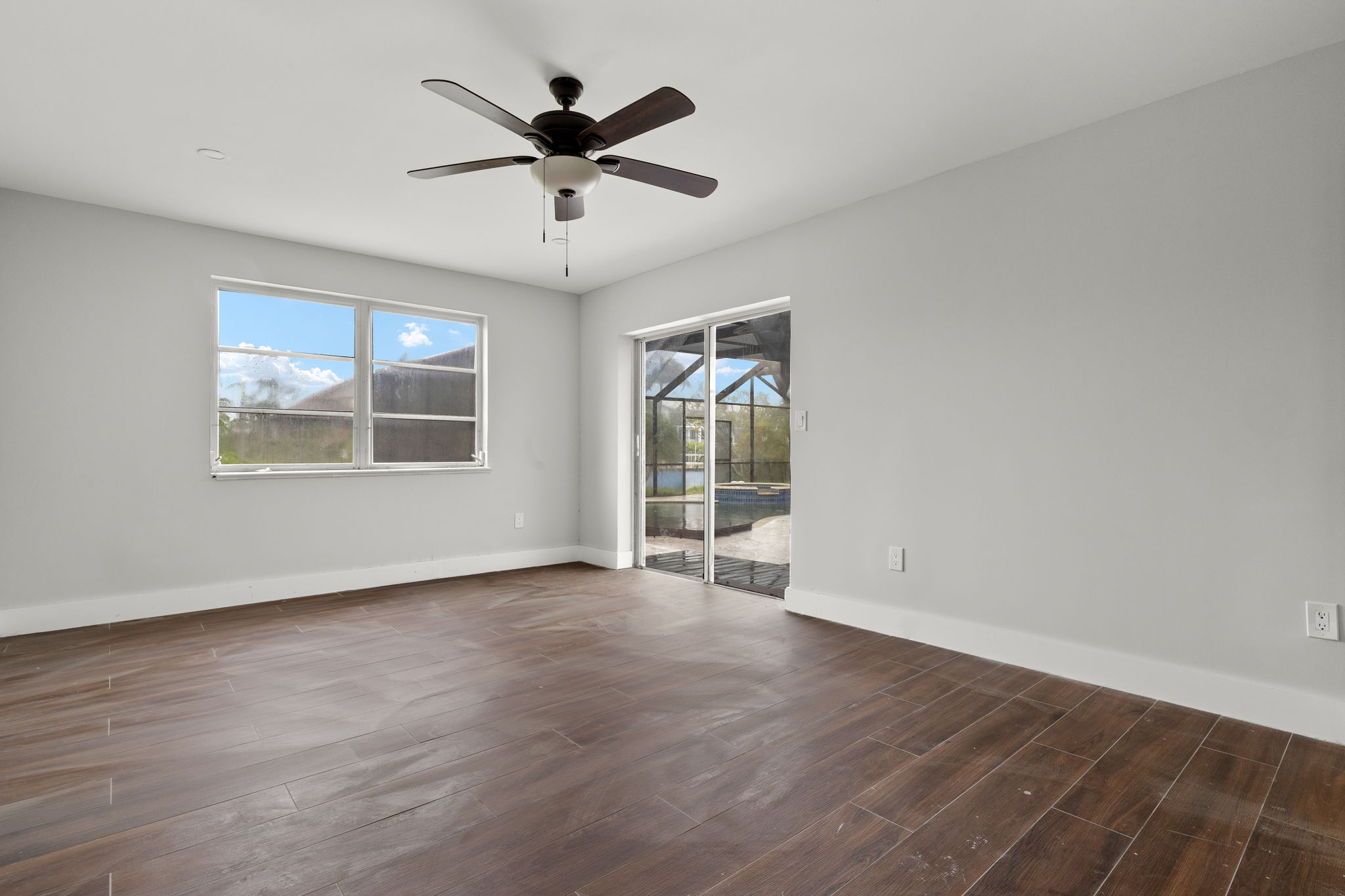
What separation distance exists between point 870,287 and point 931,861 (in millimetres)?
2961

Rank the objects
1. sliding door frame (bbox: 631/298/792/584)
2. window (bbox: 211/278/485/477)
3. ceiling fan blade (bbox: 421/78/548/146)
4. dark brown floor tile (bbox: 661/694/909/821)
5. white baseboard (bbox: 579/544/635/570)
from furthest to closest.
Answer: white baseboard (bbox: 579/544/635/570) → sliding door frame (bbox: 631/298/792/584) → window (bbox: 211/278/485/477) → ceiling fan blade (bbox: 421/78/548/146) → dark brown floor tile (bbox: 661/694/909/821)

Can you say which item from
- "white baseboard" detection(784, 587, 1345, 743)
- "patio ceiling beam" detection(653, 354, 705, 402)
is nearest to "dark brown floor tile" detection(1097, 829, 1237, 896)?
"white baseboard" detection(784, 587, 1345, 743)

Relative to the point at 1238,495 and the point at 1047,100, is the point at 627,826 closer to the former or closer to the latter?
the point at 1238,495

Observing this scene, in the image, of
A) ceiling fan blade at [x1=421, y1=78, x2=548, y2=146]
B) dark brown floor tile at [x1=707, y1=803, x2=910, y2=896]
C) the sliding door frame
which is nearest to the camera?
dark brown floor tile at [x1=707, y1=803, x2=910, y2=896]

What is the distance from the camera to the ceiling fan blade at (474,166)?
2.45 m

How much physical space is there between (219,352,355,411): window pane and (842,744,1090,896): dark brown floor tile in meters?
4.61

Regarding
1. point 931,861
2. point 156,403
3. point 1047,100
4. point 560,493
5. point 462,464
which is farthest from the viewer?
point 560,493

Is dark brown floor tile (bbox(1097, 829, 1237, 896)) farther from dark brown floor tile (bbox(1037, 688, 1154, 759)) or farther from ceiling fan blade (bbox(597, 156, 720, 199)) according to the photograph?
ceiling fan blade (bbox(597, 156, 720, 199))

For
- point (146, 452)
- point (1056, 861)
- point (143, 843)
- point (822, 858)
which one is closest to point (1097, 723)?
point (1056, 861)

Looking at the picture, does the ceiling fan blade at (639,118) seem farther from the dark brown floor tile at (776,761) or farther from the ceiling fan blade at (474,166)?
the dark brown floor tile at (776,761)

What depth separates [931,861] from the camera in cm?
162

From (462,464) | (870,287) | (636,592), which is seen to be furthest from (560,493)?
(870,287)

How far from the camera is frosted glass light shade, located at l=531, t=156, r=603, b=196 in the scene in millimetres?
2459

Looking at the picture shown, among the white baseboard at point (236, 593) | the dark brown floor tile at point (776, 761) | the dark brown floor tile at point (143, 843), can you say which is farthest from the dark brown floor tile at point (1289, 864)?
the white baseboard at point (236, 593)
